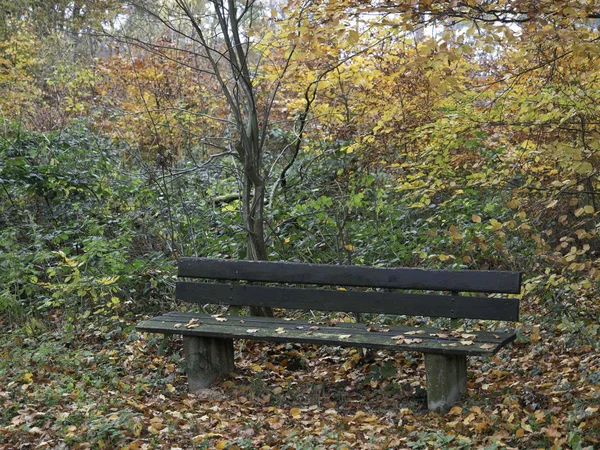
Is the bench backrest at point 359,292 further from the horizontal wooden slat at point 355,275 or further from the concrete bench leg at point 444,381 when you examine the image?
the concrete bench leg at point 444,381

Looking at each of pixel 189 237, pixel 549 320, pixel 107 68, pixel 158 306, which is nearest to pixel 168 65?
pixel 107 68

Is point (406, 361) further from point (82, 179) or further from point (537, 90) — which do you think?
point (82, 179)

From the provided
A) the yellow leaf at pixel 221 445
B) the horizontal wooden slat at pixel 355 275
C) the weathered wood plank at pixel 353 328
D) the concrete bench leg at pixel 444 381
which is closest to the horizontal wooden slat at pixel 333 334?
the weathered wood plank at pixel 353 328

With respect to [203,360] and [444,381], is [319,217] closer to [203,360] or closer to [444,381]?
[203,360]

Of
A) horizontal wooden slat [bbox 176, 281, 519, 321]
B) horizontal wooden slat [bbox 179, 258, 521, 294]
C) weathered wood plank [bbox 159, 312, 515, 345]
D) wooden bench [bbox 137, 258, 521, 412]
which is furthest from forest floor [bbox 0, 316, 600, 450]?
horizontal wooden slat [bbox 179, 258, 521, 294]

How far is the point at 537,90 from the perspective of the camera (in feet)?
19.9

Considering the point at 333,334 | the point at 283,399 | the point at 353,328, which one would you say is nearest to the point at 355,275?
the point at 353,328

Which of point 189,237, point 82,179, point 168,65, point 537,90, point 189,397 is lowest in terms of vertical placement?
point 189,397

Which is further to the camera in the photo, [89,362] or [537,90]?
[537,90]

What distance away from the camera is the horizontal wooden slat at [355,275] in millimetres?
4438

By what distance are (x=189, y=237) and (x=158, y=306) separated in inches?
35.8

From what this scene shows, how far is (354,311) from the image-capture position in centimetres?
489

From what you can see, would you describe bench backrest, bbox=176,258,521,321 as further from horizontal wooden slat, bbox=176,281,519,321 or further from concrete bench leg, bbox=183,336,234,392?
concrete bench leg, bbox=183,336,234,392

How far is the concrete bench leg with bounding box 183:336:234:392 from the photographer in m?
4.97
